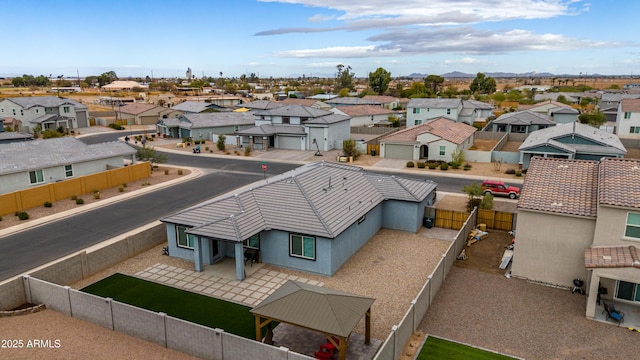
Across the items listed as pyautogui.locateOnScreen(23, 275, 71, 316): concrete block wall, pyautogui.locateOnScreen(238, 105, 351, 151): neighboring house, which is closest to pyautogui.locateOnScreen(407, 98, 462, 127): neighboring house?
pyautogui.locateOnScreen(238, 105, 351, 151): neighboring house

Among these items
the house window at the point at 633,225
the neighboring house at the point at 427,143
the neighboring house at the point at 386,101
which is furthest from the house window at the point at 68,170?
the neighboring house at the point at 386,101

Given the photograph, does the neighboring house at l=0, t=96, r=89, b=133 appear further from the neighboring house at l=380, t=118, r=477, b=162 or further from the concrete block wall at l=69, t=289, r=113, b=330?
the concrete block wall at l=69, t=289, r=113, b=330

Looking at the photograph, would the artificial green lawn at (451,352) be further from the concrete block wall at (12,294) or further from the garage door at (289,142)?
the garage door at (289,142)

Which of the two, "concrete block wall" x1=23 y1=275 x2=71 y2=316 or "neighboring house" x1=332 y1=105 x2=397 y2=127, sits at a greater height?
"neighboring house" x1=332 y1=105 x2=397 y2=127

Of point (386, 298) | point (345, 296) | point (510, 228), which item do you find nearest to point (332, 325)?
point (345, 296)

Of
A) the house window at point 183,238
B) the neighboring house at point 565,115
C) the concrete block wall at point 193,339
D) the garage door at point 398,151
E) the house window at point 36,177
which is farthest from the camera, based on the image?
the neighboring house at point 565,115

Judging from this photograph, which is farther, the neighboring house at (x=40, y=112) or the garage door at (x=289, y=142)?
the neighboring house at (x=40, y=112)
